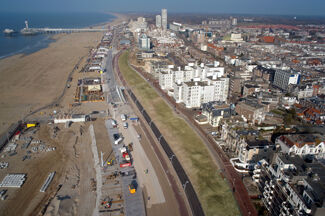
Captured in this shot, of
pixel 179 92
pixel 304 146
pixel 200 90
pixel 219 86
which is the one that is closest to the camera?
pixel 304 146

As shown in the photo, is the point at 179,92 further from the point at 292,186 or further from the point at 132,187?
the point at 292,186


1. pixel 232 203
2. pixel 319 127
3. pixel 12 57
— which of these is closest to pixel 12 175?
pixel 232 203

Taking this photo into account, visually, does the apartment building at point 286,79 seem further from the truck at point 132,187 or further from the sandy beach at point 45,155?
the truck at point 132,187

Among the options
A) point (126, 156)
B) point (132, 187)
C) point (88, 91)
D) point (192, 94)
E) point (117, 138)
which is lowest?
point (132, 187)

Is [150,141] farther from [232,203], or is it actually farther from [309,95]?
[309,95]

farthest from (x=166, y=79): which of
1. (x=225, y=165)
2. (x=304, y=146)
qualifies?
(x=304, y=146)

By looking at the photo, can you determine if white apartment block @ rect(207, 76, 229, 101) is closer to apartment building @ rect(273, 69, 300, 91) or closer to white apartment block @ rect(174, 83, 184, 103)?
white apartment block @ rect(174, 83, 184, 103)

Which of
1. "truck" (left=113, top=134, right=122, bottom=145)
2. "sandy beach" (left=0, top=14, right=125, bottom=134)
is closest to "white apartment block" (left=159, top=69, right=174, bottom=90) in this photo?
"truck" (left=113, top=134, right=122, bottom=145)

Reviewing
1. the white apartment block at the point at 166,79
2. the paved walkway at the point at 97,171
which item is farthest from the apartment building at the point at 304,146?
the white apartment block at the point at 166,79
